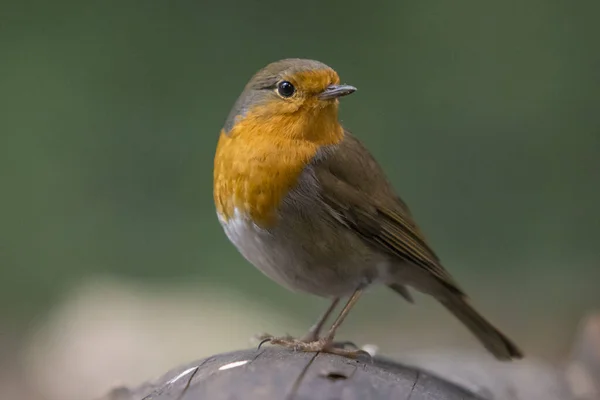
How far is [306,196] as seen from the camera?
2512 millimetres

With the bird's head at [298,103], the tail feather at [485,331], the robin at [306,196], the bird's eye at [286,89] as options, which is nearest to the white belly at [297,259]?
the robin at [306,196]

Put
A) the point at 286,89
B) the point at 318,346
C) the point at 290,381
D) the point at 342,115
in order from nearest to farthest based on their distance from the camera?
the point at 290,381
the point at 318,346
the point at 286,89
the point at 342,115

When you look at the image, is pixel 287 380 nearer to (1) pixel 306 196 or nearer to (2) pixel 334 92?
(1) pixel 306 196

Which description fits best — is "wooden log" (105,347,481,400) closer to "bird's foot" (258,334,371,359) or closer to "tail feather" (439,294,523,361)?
"bird's foot" (258,334,371,359)

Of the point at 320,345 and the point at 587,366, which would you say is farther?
the point at 587,366

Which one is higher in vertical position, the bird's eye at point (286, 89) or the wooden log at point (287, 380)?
the bird's eye at point (286, 89)

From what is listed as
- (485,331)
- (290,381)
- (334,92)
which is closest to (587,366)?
(485,331)

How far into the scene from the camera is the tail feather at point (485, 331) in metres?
3.09

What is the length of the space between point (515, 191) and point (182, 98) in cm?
286

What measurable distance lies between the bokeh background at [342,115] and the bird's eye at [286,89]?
340 cm

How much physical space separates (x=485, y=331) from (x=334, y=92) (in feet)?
3.96

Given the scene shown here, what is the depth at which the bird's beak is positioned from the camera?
Result: 8.24ft

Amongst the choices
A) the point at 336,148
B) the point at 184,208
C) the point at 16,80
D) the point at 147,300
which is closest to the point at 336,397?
the point at 336,148

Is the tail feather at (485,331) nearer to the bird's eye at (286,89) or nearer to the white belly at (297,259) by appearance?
the white belly at (297,259)
